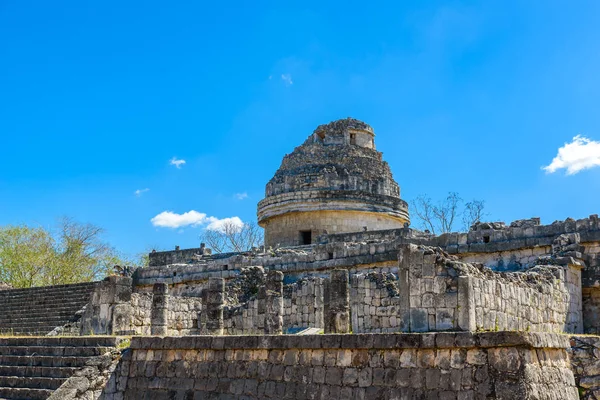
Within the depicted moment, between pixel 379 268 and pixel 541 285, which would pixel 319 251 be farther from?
pixel 541 285

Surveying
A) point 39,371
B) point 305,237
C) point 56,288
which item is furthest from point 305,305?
point 56,288

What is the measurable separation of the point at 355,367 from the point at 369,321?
4267 millimetres

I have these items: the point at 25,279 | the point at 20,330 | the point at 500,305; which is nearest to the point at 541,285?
the point at 500,305

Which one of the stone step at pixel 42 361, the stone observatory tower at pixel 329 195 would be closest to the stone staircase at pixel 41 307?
the stone observatory tower at pixel 329 195

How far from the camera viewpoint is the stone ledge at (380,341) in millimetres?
7031

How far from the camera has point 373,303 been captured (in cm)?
1227

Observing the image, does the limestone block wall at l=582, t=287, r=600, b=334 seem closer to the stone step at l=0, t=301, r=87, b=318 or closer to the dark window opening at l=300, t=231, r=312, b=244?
the dark window opening at l=300, t=231, r=312, b=244

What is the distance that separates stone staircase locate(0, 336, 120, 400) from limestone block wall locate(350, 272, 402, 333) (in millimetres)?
4274

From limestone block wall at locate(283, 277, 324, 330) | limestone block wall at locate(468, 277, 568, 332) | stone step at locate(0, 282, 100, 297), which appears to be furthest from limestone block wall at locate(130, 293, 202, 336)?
limestone block wall at locate(468, 277, 568, 332)

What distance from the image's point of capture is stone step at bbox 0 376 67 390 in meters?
10.6

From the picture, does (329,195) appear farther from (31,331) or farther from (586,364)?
(586,364)

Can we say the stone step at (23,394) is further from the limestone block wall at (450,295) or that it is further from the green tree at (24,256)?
the green tree at (24,256)

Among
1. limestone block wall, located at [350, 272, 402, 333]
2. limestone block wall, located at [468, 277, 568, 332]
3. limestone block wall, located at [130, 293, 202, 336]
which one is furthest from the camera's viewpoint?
limestone block wall, located at [130, 293, 202, 336]

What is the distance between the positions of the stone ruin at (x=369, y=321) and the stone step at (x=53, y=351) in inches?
7.3
